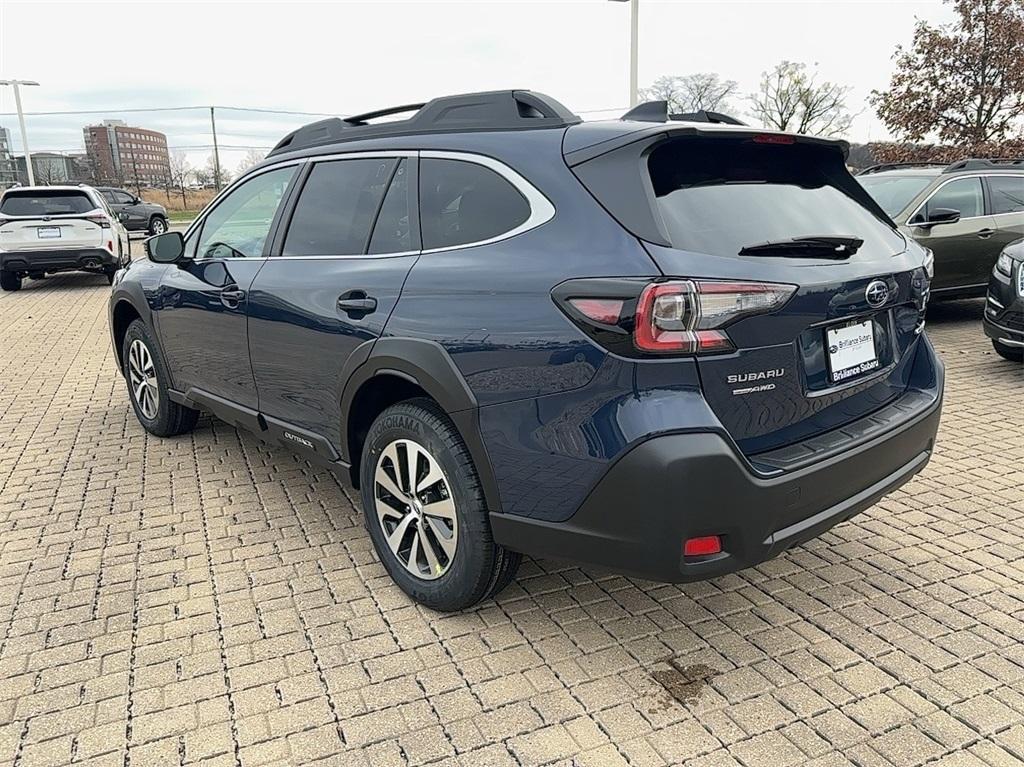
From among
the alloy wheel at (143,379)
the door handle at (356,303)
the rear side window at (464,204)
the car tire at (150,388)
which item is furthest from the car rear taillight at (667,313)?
the alloy wheel at (143,379)

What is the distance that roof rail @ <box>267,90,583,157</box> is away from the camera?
284 cm

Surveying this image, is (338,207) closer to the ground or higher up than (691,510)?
higher up

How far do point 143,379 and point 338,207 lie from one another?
2.59m

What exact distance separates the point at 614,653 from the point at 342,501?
1.89 m

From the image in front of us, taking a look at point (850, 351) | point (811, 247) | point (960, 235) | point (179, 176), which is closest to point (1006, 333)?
point (960, 235)

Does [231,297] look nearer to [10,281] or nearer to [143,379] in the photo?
[143,379]

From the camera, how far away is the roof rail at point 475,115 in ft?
9.30

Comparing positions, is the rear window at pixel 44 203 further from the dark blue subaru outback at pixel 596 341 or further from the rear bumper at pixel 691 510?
the rear bumper at pixel 691 510

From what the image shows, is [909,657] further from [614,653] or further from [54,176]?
[54,176]

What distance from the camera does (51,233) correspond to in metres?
13.2

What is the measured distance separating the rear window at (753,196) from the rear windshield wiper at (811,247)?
0.09 feet

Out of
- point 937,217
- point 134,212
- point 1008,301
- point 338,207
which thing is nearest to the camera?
point 338,207

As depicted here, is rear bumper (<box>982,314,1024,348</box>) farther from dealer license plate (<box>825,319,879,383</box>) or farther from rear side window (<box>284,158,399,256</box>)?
rear side window (<box>284,158,399,256</box>)

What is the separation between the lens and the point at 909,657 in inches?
105
